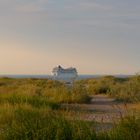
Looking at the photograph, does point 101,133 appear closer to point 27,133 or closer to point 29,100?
point 27,133

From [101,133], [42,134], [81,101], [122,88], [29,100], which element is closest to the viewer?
[42,134]

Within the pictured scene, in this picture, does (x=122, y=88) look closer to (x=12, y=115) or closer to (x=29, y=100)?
(x=29, y=100)

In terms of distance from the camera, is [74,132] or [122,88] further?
[122,88]

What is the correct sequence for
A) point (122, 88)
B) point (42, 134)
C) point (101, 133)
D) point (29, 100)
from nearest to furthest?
point (42, 134), point (101, 133), point (29, 100), point (122, 88)

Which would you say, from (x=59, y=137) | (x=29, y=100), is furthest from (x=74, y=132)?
(x=29, y=100)

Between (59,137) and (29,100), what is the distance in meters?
12.8

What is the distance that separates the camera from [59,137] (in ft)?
36.6

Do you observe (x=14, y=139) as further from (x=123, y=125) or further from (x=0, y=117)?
(x=0, y=117)

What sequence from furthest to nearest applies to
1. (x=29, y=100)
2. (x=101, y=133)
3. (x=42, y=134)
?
(x=29, y=100)
(x=101, y=133)
(x=42, y=134)

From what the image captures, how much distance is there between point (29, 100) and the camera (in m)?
23.8

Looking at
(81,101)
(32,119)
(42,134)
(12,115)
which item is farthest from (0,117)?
(81,101)

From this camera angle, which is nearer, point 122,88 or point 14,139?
point 14,139

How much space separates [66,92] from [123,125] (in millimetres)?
17195

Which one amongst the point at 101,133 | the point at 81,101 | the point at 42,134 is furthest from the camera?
the point at 81,101
